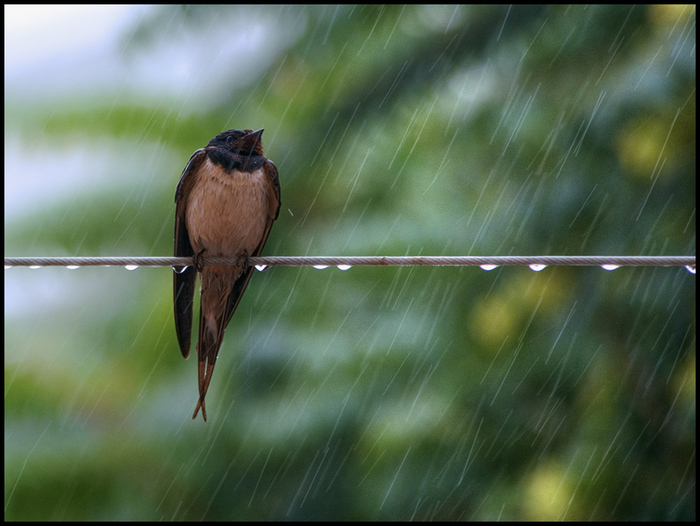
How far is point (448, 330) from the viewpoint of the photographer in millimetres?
3619

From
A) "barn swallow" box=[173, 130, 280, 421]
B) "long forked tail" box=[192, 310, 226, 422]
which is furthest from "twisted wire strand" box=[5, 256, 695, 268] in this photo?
"barn swallow" box=[173, 130, 280, 421]

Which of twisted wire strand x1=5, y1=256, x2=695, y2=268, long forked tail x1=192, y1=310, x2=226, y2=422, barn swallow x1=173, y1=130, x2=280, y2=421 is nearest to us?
twisted wire strand x1=5, y1=256, x2=695, y2=268

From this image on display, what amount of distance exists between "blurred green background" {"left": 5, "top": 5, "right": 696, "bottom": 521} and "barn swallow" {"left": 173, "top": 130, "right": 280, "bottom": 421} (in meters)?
0.52

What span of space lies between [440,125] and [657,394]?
2041mm

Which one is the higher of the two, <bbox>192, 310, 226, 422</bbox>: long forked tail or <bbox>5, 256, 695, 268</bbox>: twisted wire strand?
<bbox>5, 256, 695, 268</bbox>: twisted wire strand

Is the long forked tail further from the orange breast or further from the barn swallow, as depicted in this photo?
the orange breast

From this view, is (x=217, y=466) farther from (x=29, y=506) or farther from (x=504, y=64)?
(x=504, y=64)

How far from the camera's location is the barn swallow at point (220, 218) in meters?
3.19

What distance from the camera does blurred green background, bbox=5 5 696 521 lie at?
136 inches

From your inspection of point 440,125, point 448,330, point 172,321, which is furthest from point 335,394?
point 440,125

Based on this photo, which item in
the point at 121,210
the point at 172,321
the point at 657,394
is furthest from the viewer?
the point at 121,210

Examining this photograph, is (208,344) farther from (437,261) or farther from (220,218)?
(437,261)

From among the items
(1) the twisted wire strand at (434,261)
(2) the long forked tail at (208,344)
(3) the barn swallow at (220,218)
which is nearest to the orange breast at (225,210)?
(3) the barn swallow at (220,218)

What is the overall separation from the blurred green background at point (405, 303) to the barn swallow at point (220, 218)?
525 mm
